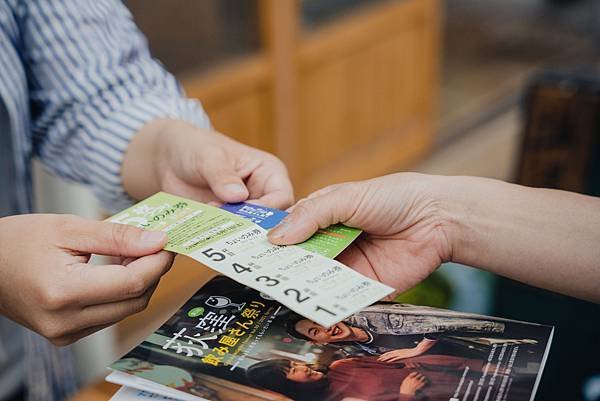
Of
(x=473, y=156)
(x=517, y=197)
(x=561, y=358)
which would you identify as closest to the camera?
(x=517, y=197)

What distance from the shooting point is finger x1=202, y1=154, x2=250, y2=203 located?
0.95 meters

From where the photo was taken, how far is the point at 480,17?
5625mm

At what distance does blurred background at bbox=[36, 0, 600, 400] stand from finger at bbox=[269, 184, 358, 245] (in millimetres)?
711

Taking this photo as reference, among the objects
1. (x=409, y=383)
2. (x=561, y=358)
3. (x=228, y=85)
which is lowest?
(x=561, y=358)

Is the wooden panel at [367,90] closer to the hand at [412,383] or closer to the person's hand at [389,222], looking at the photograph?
the person's hand at [389,222]

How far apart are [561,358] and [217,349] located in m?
0.85

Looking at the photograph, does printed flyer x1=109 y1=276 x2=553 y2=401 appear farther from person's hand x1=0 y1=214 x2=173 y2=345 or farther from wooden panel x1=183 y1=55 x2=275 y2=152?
wooden panel x1=183 y1=55 x2=275 y2=152

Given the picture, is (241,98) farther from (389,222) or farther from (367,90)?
(389,222)

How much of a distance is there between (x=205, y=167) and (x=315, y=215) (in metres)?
0.21

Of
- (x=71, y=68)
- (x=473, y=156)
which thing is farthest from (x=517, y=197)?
(x=473, y=156)

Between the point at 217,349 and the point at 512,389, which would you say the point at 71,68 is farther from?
the point at 512,389

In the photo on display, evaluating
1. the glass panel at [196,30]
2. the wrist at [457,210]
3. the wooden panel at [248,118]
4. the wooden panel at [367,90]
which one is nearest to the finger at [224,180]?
the wrist at [457,210]

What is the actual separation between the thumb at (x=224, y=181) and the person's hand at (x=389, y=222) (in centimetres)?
10

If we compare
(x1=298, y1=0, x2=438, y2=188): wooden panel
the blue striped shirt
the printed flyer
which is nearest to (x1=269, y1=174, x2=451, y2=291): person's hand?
the printed flyer
